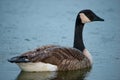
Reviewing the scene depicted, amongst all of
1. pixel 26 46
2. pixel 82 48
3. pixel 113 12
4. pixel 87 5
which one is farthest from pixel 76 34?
pixel 87 5

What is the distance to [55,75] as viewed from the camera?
9.18m

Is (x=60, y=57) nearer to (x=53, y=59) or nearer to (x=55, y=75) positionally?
(x=53, y=59)

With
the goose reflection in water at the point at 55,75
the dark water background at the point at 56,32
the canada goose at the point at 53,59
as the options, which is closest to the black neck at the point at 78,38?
the canada goose at the point at 53,59

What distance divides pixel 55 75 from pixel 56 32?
3459 mm

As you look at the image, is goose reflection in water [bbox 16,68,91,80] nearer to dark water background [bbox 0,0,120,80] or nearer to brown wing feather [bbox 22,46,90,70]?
dark water background [bbox 0,0,120,80]

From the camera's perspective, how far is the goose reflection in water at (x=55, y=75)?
29.4ft

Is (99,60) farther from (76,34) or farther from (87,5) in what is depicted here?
(87,5)

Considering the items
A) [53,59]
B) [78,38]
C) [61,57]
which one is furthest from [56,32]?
[53,59]

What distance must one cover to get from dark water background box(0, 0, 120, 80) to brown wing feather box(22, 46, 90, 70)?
18 centimetres

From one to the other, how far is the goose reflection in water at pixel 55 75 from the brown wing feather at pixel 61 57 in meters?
0.17

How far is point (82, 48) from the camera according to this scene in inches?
405

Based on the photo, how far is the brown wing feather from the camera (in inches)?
360

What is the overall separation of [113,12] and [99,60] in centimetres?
544

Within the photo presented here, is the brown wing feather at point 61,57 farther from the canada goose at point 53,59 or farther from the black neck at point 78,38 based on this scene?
the black neck at point 78,38
